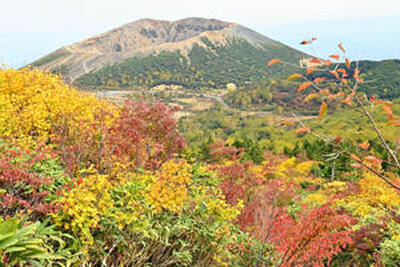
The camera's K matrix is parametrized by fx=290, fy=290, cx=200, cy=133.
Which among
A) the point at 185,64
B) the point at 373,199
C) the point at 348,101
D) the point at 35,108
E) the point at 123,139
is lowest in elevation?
the point at 185,64

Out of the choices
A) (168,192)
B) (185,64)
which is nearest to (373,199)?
(168,192)

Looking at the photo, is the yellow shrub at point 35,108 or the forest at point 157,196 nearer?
the forest at point 157,196

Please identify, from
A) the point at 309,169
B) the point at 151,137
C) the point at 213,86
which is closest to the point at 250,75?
the point at 213,86

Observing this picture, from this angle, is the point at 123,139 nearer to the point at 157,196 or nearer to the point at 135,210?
the point at 157,196

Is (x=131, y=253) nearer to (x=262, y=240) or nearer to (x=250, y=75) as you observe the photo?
(x=262, y=240)

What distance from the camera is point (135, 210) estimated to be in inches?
174

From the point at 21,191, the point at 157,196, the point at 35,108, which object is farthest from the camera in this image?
the point at 35,108

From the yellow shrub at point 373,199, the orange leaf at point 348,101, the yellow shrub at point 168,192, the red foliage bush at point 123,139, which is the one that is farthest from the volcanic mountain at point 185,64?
the orange leaf at point 348,101

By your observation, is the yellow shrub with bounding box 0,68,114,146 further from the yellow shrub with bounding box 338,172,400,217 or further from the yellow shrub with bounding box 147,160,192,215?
the yellow shrub with bounding box 338,172,400,217

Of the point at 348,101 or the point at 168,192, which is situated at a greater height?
the point at 348,101

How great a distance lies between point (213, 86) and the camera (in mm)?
137625

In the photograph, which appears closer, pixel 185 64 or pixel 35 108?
pixel 35 108

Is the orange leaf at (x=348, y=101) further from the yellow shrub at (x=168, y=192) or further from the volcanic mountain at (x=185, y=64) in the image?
the volcanic mountain at (x=185, y=64)

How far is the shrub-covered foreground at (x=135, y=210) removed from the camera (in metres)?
3.88
